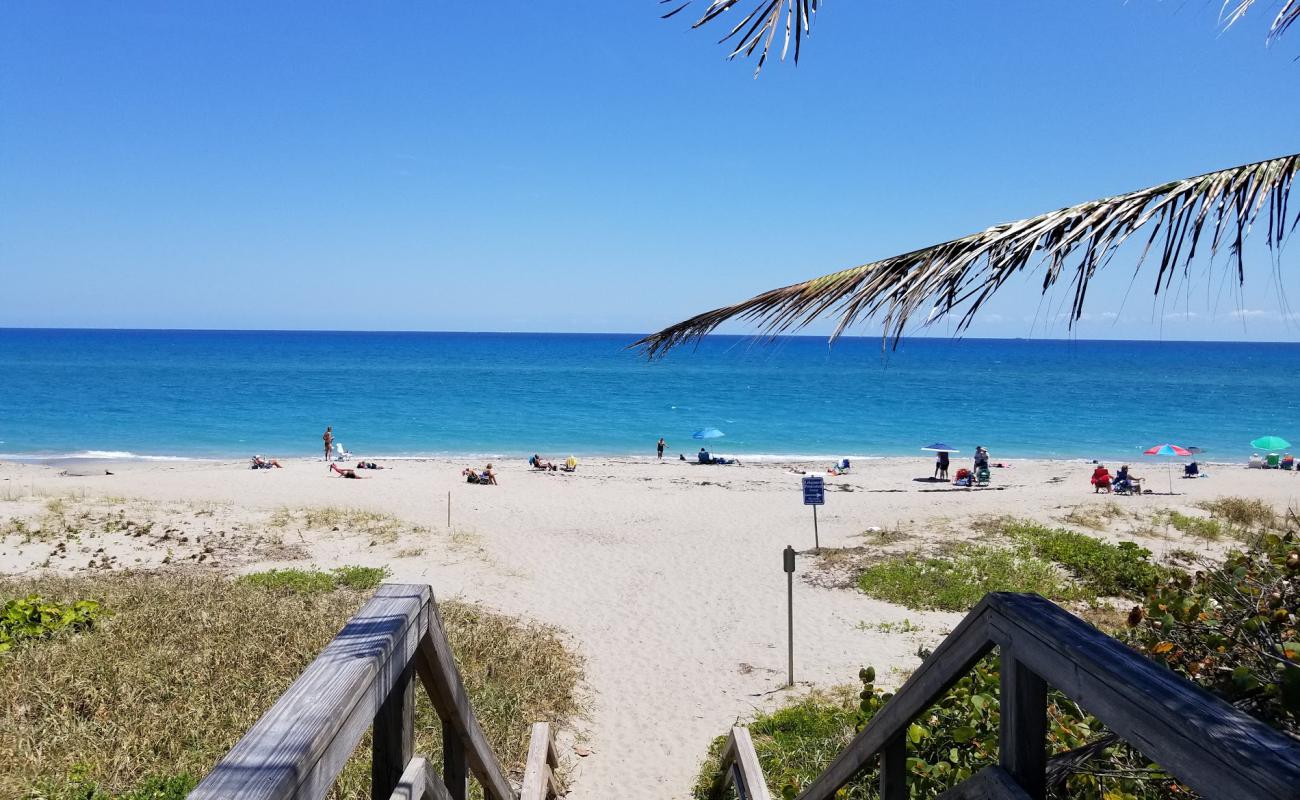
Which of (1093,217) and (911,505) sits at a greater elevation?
(1093,217)

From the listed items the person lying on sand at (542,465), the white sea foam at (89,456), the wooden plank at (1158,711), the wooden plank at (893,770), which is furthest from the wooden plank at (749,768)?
the white sea foam at (89,456)

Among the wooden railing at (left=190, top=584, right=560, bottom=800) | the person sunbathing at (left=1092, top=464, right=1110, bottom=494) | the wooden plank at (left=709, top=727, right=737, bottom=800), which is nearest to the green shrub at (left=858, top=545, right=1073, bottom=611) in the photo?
the wooden plank at (left=709, top=727, right=737, bottom=800)

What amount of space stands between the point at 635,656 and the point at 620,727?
2.38 m

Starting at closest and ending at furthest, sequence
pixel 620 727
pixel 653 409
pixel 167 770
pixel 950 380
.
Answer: pixel 167 770 < pixel 620 727 < pixel 653 409 < pixel 950 380

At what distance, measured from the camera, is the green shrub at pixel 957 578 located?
12.8m

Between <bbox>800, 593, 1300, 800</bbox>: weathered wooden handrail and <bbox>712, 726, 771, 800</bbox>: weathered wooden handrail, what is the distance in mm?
3297

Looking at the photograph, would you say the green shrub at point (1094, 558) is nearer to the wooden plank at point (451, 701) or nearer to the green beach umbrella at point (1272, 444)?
the wooden plank at point (451, 701)

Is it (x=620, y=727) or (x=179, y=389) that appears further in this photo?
(x=179, y=389)

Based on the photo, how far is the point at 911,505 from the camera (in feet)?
74.8

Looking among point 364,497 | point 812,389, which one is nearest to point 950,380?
point 812,389

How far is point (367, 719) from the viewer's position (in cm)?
156

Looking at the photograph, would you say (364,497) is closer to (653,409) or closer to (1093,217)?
(1093,217)

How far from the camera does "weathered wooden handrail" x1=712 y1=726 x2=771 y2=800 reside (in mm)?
4984

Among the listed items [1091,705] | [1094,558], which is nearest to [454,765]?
[1091,705]
